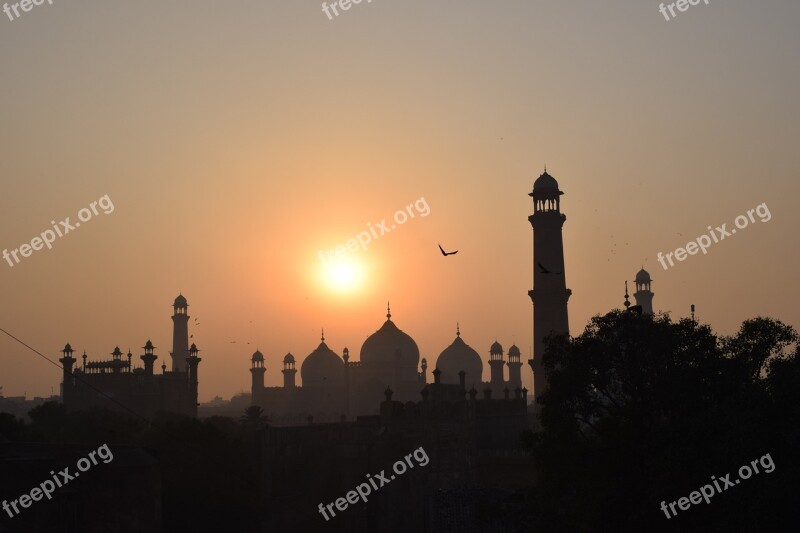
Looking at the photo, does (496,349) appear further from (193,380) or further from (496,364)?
(193,380)

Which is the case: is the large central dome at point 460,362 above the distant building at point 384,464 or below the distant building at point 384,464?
above

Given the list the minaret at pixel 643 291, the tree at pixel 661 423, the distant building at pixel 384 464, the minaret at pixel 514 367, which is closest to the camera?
the tree at pixel 661 423

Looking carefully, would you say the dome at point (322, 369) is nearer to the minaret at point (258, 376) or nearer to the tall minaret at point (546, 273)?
the minaret at point (258, 376)

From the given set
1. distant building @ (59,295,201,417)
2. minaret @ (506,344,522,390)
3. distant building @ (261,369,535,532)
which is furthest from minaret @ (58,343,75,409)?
minaret @ (506,344,522,390)

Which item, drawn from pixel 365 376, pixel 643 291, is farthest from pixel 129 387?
pixel 643 291

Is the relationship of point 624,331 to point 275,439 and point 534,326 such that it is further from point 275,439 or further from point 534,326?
point 534,326

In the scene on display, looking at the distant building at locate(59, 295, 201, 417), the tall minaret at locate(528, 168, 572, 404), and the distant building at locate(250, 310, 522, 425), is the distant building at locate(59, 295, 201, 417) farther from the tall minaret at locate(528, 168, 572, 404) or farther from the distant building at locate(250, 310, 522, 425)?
the tall minaret at locate(528, 168, 572, 404)

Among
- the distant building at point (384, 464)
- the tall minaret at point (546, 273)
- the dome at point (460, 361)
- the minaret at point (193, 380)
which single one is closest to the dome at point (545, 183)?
the tall minaret at point (546, 273)

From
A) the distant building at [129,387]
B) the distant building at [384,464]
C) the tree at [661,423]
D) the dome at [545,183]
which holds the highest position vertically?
the dome at [545,183]
